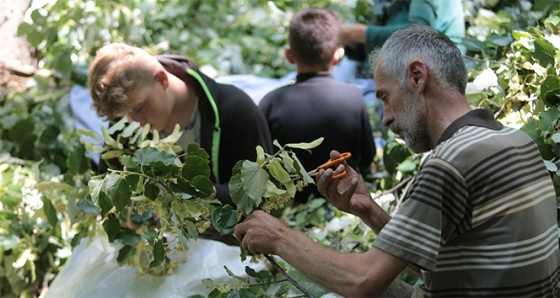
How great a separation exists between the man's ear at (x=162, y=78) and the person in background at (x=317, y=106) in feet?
2.31

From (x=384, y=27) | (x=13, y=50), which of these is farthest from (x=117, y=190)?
(x=13, y=50)

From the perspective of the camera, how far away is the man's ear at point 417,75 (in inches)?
70.1

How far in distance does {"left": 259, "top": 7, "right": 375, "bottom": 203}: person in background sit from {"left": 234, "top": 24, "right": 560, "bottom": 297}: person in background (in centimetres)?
137

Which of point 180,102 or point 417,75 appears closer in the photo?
point 417,75

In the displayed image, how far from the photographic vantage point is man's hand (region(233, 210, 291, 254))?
1.80m

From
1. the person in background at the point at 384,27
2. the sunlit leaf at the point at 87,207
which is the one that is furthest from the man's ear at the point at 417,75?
the person in background at the point at 384,27

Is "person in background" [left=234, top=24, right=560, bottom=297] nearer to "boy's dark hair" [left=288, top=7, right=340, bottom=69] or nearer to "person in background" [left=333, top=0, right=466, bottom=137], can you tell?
"person in background" [left=333, top=0, right=466, bottom=137]

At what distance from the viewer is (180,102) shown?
8.98 feet

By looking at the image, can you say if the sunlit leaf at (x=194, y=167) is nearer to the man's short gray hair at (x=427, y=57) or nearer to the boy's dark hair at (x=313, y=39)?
the man's short gray hair at (x=427, y=57)

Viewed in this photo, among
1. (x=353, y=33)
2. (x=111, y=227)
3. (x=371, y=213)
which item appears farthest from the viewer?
(x=353, y=33)

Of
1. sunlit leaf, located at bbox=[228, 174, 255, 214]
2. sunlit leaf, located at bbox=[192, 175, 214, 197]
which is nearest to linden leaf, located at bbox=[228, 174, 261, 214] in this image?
sunlit leaf, located at bbox=[228, 174, 255, 214]

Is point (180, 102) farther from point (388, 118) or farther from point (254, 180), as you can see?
point (388, 118)

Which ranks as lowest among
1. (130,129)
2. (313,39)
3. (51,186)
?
(313,39)

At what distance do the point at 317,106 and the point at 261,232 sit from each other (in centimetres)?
152
